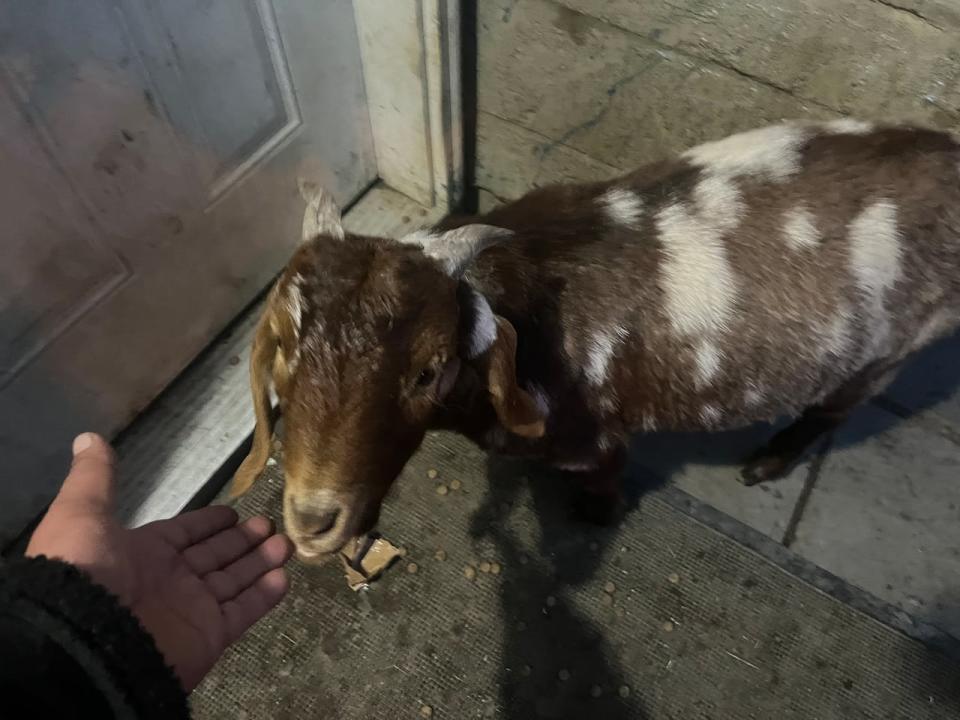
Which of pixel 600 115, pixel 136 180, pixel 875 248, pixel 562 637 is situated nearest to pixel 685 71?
pixel 600 115

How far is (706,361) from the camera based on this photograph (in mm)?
1829

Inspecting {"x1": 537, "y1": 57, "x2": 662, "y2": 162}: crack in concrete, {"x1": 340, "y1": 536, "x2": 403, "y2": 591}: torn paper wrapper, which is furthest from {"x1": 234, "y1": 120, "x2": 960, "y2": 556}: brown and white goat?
{"x1": 340, "y1": 536, "x2": 403, "y2": 591}: torn paper wrapper

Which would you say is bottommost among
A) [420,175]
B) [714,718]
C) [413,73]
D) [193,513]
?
[714,718]

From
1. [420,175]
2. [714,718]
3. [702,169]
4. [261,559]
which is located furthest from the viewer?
[420,175]

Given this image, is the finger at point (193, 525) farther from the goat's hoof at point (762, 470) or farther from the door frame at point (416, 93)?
the goat's hoof at point (762, 470)

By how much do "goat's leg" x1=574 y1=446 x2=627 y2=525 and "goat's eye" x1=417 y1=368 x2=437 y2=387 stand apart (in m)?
0.77

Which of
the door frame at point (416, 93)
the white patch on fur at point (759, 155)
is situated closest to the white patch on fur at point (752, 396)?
the white patch on fur at point (759, 155)

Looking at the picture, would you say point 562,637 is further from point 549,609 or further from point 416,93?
point 416,93

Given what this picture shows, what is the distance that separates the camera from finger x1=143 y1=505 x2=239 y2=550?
162cm

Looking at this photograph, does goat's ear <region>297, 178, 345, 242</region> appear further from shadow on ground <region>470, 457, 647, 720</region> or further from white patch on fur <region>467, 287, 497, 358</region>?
shadow on ground <region>470, 457, 647, 720</region>

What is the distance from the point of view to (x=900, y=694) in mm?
2150

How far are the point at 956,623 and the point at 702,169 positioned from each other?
153cm

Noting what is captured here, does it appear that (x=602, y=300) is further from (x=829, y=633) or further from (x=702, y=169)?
(x=829, y=633)

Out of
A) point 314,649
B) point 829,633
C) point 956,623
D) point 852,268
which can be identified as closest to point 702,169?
point 852,268
